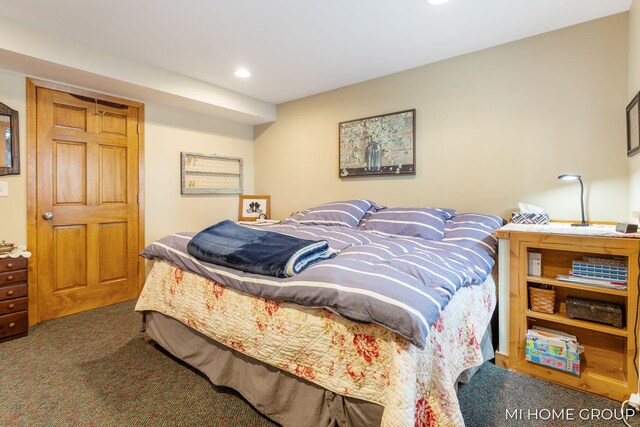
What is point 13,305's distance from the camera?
234 cm

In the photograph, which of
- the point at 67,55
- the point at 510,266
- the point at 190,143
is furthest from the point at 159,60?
the point at 510,266

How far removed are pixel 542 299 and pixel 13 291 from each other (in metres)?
3.69

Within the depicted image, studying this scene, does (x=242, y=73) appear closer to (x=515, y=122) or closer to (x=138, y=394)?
(x=515, y=122)

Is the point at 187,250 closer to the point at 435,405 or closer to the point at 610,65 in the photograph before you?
the point at 435,405

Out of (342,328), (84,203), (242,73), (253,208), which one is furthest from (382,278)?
(253,208)

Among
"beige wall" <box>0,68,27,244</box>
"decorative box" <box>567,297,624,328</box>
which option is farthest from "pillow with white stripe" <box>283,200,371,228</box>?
"beige wall" <box>0,68,27,244</box>

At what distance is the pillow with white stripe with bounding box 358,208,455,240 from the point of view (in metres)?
2.38

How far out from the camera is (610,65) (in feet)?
7.04

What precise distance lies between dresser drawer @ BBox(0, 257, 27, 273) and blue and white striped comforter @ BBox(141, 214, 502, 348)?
1115 millimetres

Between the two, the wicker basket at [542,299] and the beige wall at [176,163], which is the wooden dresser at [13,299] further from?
the wicker basket at [542,299]

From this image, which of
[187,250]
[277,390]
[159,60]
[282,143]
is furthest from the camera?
[282,143]

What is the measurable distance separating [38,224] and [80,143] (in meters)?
0.81

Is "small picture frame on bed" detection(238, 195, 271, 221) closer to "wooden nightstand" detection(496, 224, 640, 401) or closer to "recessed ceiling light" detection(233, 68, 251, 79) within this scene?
"recessed ceiling light" detection(233, 68, 251, 79)

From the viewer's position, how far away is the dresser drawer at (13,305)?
2289 millimetres
